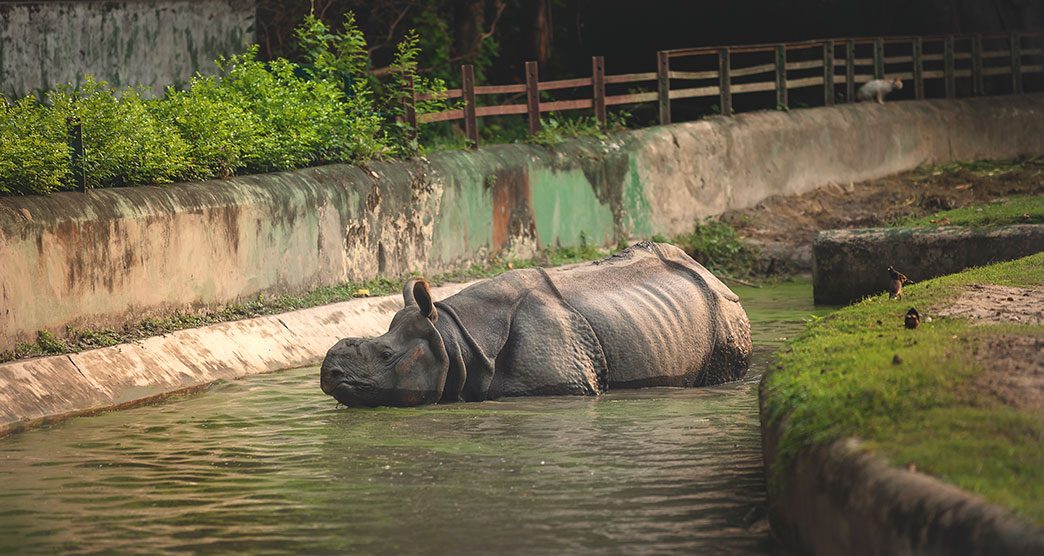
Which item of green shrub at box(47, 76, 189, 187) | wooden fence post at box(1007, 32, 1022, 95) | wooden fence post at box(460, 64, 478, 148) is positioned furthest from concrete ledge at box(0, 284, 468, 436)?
wooden fence post at box(1007, 32, 1022, 95)

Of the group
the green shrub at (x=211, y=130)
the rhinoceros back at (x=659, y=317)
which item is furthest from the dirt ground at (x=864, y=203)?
the rhinoceros back at (x=659, y=317)

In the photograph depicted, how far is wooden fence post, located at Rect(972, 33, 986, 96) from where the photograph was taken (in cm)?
2789

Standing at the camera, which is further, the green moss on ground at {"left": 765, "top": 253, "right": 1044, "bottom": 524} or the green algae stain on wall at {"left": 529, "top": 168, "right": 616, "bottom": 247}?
the green algae stain on wall at {"left": 529, "top": 168, "right": 616, "bottom": 247}

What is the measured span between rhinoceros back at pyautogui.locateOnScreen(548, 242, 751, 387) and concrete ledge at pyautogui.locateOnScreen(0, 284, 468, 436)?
2170 millimetres

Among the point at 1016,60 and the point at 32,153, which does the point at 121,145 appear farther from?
the point at 1016,60

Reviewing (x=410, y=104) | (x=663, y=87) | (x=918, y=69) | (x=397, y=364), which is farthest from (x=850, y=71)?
(x=397, y=364)

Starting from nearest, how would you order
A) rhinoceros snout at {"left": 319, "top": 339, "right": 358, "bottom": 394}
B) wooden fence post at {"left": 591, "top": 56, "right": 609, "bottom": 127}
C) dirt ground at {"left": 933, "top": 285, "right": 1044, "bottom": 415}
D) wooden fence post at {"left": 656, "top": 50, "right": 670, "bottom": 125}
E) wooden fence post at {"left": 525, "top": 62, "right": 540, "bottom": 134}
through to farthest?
dirt ground at {"left": 933, "top": 285, "right": 1044, "bottom": 415}
rhinoceros snout at {"left": 319, "top": 339, "right": 358, "bottom": 394}
wooden fence post at {"left": 525, "top": 62, "right": 540, "bottom": 134}
wooden fence post at {"left": 591, "top": 56, "right": 609, "bottom": 127}
wooden fence post at {"left": 656, "top": 50, "right": 670, "bottom": 125}

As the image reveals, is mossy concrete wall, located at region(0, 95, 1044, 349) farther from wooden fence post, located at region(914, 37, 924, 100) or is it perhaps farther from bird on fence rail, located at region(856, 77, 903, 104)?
wooden fence post, located at region(914, 37, 924, 100)

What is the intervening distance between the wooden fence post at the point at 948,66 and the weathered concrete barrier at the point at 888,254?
11.7 m

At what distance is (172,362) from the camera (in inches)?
469

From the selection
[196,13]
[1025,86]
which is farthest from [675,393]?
[1025,86]

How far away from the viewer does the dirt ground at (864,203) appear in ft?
65.7

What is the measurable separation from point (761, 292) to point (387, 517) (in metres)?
10.6

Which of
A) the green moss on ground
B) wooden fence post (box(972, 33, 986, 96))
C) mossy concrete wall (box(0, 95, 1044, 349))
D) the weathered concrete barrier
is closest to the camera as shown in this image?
the green moss on ground
